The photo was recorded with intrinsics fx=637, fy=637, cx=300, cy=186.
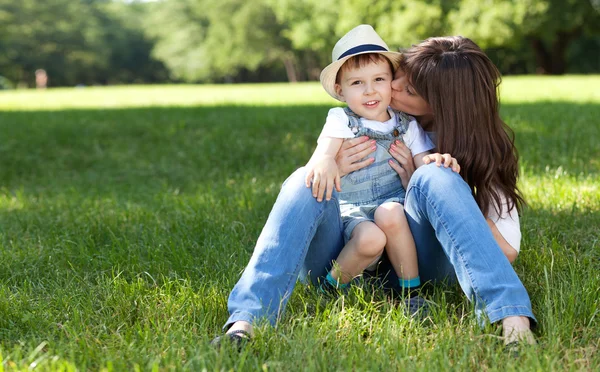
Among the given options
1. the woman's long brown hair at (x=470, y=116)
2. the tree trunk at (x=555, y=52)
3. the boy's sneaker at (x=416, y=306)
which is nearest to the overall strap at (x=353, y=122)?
the woman's long brown hair at (x=470, y=116)

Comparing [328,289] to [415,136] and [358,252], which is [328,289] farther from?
[415,136]

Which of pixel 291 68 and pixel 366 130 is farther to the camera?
pixel 291 68

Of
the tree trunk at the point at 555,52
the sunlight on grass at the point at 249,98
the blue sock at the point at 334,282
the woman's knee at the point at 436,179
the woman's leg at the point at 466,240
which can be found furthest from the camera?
the tree trunk at the point at 555,52

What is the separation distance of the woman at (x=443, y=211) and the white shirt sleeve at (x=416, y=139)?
0.04m

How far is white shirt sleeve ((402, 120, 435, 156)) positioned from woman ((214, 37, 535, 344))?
0.04 m

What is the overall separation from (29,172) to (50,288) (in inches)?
165

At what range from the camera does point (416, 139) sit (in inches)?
106

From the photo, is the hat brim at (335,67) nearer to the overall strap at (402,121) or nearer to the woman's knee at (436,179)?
the overall strap at (402,121)

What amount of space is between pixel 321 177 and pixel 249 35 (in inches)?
1736

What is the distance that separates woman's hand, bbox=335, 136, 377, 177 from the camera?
8.48 feet

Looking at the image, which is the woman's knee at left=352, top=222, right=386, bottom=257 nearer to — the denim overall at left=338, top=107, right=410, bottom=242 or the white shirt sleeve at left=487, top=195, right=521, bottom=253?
the denim overall at left=338, top=107, right=410, bottom=242

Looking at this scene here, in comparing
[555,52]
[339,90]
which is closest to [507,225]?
[339,90]

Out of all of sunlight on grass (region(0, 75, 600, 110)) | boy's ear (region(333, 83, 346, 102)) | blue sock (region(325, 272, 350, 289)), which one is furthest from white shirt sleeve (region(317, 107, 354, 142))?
sunlight on grass (region(0, 75, 600, 110))

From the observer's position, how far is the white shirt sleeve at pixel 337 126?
2.62 metres
